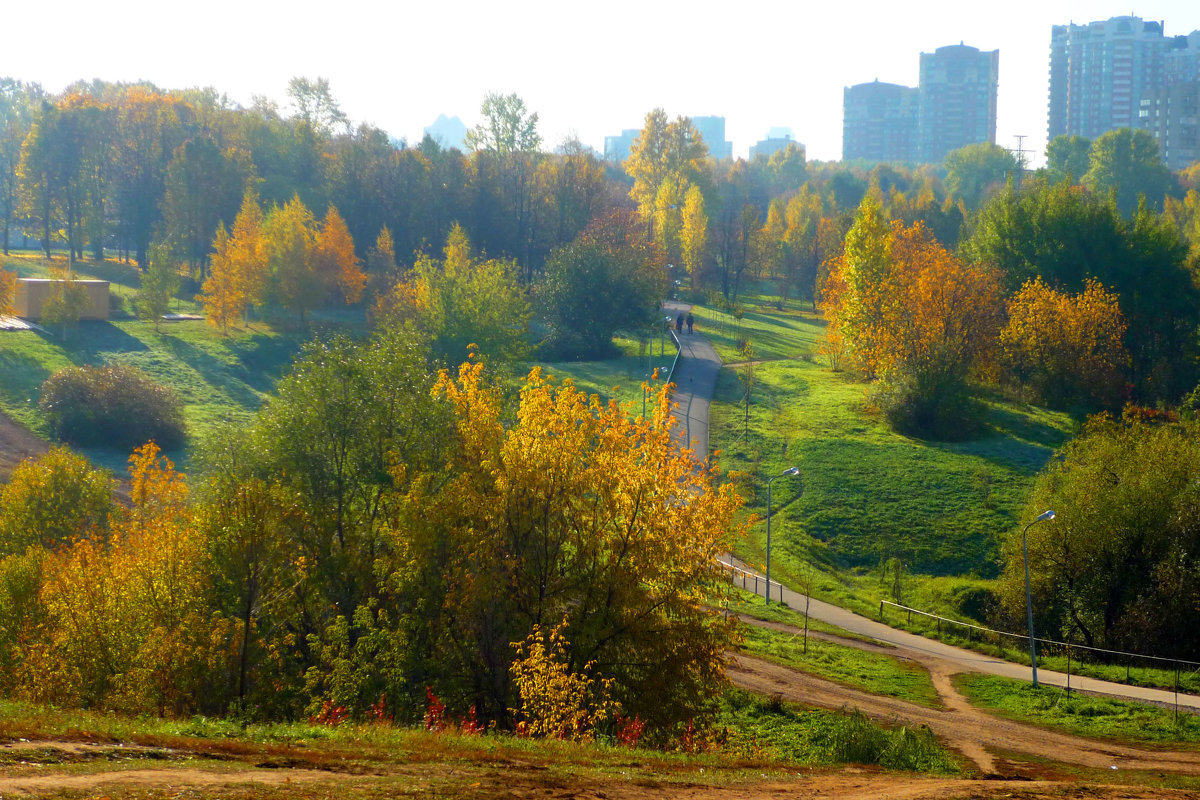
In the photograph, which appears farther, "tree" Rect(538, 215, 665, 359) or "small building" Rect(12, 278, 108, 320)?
"tree" Rect(538, 215, 665, 359)

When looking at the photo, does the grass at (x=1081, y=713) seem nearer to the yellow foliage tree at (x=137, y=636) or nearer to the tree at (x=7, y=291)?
the yellow foliage tree at (x=137, y=636)

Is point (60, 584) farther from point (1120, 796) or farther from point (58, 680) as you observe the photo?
point (1120, 796)

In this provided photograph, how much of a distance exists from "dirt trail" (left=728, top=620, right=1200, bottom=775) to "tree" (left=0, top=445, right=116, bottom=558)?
74.8 ft

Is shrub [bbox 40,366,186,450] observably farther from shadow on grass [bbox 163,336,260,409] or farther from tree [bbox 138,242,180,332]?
tree [bbox 138,242,180,332]

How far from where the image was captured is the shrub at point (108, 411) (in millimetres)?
49969

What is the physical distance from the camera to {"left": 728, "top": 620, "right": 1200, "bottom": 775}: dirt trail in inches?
882

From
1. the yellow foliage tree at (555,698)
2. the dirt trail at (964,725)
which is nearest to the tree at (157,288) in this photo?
the dirt trail at (964,725)

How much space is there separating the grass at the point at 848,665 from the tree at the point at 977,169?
5265 inches

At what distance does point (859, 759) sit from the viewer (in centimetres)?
2066

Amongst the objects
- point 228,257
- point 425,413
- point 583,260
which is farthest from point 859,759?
point 228,257

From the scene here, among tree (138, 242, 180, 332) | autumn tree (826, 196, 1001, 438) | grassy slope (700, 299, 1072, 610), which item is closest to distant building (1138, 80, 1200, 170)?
autumn tree (826, 196, 1001, 438)

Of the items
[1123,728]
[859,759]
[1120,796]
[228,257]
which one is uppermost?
[228,257]

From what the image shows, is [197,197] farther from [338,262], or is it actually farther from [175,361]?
[175,361]

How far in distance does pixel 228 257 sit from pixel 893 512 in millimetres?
51855
